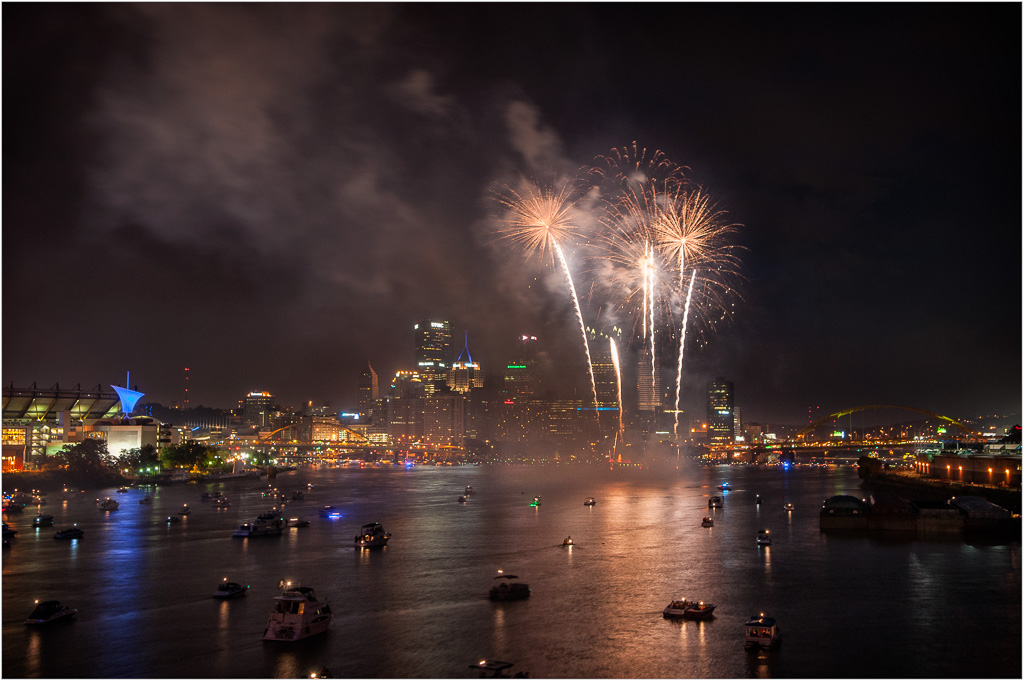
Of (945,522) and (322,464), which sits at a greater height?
(945,522)

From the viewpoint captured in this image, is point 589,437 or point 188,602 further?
point 589,437

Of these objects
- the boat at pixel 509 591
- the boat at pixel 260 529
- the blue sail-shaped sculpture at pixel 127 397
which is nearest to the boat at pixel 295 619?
the boat at pixel 509 591

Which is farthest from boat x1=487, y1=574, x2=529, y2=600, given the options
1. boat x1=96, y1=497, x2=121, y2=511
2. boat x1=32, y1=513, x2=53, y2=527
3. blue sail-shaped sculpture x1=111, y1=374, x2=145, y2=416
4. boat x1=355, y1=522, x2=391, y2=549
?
blue sail-shaped sculpture x1=111, y1=374, x2=145, y2=416

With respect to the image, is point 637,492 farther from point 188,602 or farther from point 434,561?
point 188,602

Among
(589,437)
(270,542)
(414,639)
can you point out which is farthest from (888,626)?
(589,437)

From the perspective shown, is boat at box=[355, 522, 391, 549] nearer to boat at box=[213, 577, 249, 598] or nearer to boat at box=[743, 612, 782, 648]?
boat at box=[213, 577, 249, 598]

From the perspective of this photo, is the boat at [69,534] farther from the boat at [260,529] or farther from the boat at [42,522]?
the boat at [260,529]

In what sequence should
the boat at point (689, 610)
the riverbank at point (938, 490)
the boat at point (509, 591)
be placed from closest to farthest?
the boat at point (689, 610) → the boat at point (509, 591) → the riverbank at point (938, 490)

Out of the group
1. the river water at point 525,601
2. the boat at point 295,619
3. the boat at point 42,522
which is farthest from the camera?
the boat at point 42,522
